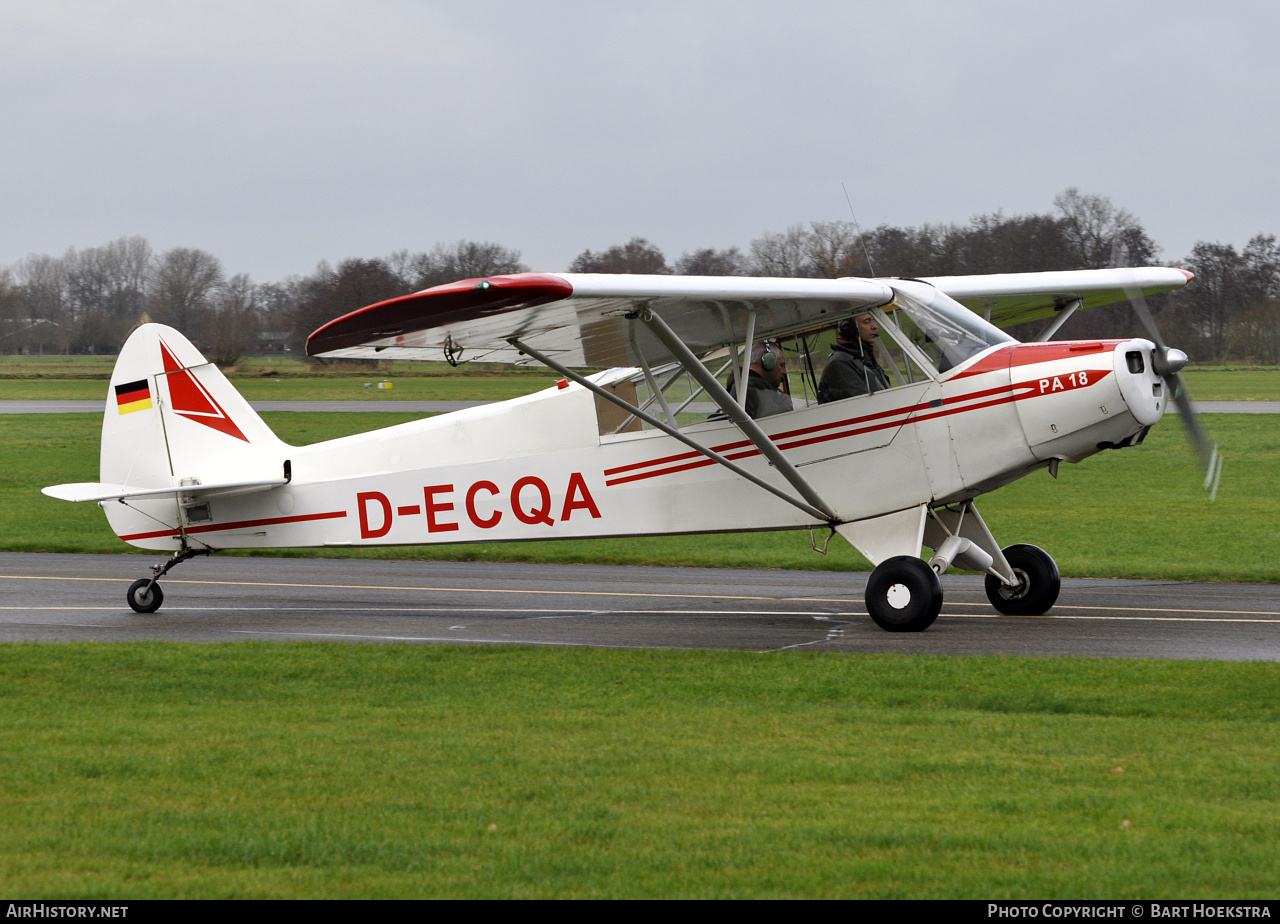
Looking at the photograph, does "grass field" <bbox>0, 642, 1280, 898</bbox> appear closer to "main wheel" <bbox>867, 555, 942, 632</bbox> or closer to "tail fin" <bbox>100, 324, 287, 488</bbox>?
"main wheel" <bbox>867, 555, 942, 632</bbox>

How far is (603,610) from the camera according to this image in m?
13.3

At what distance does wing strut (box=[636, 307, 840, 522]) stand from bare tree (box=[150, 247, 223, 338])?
5836cm

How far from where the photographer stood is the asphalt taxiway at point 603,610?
11.0 m

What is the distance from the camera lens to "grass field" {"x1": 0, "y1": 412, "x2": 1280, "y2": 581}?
16719mm

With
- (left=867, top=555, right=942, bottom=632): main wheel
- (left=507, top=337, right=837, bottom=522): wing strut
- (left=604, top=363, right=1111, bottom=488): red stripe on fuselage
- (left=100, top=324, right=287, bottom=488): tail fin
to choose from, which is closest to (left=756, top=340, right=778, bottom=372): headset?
(left=604, top=363, right=1111, bottom=488): red stripe on fuselage

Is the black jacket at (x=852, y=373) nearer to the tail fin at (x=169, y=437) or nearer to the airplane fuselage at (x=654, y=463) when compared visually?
the airplane fuselage at (x=654, y=463)

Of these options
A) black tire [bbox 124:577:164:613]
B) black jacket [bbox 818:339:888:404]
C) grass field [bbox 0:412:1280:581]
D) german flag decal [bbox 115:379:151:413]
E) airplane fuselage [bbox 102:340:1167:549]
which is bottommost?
grass field [bbox 0:412:1280:581]

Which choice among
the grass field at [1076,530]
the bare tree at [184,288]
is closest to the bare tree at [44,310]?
the bare tree at [184,288]

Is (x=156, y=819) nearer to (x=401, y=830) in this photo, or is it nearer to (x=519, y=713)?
(x=401, y=830)

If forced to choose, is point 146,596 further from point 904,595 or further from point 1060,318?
point 1060,318

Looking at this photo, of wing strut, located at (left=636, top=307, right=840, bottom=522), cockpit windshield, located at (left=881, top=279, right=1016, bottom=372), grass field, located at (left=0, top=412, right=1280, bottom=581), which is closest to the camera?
wing strut, located at (left=636, top=307, right=840, bottom=522)

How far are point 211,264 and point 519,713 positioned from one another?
75.1m

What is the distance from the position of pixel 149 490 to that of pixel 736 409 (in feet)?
20.3

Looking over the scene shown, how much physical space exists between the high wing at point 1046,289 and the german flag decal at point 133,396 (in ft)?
26.6
